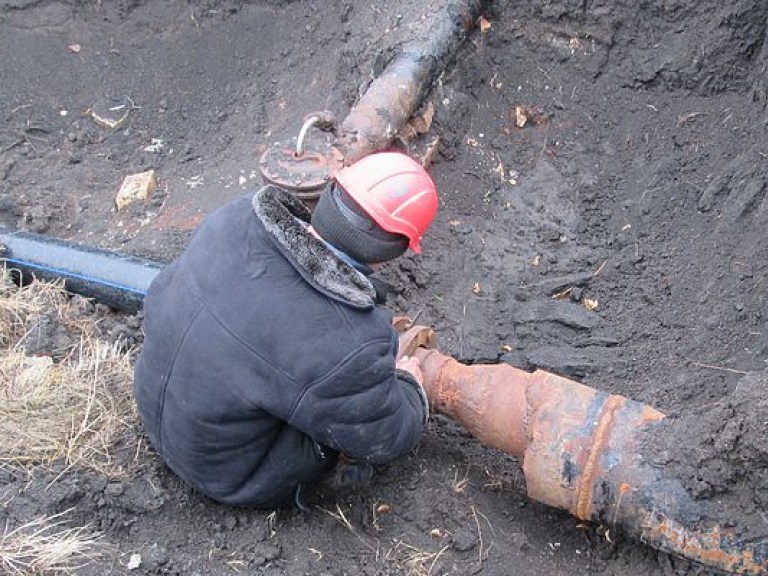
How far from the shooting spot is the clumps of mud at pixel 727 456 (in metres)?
2.93

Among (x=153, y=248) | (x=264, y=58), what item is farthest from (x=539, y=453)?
(x=264, y=58)

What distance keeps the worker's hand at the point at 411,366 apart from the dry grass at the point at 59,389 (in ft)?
3.68

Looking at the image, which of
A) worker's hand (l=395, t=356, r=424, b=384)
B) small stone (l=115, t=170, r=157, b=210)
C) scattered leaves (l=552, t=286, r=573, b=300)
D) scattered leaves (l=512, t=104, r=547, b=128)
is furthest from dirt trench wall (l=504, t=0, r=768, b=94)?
worker's hand (l=395, t=356, r=424, b=384)

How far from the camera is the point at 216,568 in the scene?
10.8ft

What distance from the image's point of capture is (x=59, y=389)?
3.81 metres

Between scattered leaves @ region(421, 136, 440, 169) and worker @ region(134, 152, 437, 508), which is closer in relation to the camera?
worker @ region(134, 152, 437, 508)

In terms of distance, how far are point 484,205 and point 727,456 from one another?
2.55 m

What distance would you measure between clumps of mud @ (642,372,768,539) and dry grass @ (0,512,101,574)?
1978mm

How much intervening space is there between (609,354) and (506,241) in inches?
40.7

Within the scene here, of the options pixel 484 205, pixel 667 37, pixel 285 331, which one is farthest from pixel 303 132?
pixel 667 37

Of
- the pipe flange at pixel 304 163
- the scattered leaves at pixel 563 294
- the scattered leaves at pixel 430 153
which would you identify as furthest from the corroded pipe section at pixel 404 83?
the scattered leaves at pixel 563 294

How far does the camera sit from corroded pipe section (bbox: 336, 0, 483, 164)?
4.79m

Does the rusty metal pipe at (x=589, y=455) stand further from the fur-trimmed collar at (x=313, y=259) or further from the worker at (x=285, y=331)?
the fur-trimmed collar at (x=313, y=259)

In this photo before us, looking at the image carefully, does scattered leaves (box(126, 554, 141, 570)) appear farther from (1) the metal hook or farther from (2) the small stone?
(2) the small stone
